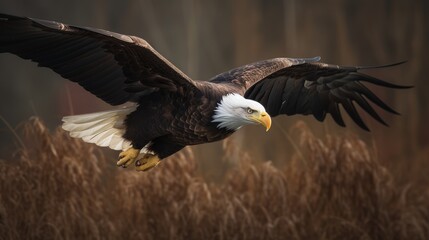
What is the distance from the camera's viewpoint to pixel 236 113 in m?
3.77

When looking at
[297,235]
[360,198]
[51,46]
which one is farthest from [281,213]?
[51,46]

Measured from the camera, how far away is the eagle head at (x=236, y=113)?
3.77 m

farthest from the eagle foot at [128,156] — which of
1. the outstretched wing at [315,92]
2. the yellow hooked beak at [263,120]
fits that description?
the outstretched wing at [315,92]

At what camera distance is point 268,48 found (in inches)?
297

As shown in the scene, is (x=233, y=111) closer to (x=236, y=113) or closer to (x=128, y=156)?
(x=236, y=113)

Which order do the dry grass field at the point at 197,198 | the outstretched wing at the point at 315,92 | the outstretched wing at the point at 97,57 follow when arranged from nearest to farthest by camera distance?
the outstretched wing at the point at 97,57 → the outstretched wing at the point at 315,92 → the dry grass field at the point at 197,198

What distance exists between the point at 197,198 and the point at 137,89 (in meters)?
1.61

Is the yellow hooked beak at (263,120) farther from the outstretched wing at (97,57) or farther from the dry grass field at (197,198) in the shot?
the dry grass field at (197,198)

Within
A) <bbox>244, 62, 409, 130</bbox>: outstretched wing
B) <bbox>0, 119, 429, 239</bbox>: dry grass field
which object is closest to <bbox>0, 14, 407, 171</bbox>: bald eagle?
<bbox>244, 62, 409, 130</bbox>: outstretched wing

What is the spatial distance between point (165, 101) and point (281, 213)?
6.43 ft

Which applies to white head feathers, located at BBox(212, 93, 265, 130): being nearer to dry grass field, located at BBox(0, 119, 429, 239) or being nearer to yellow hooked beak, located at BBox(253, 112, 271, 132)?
yellow hooked beak, located at BBox(253, 112, 271, 132)

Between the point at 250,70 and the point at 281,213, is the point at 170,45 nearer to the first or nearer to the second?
the point at 281,213

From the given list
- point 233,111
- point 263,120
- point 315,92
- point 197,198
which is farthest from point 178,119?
point 197,198

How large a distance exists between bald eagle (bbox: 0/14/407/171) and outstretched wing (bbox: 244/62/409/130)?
1.72 ft
